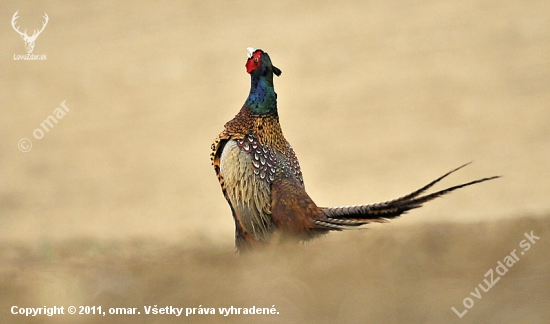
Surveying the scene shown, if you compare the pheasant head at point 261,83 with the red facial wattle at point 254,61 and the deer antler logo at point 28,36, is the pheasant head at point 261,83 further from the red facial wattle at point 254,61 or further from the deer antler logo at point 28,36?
the deer antler logo at point 28,36

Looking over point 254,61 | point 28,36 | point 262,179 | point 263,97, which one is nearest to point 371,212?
point 262,179

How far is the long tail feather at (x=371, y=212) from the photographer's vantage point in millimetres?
5973

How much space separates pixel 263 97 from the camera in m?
6.80

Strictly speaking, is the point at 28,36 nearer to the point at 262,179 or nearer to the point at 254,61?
the point at 254,61

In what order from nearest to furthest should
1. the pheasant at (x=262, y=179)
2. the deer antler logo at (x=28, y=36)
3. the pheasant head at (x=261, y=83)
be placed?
the pheasant at (x=262, y=179), the pheasant head at (x=261, y=83), the deer antler logo at (x=28, y=36)

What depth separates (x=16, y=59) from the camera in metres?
28.6

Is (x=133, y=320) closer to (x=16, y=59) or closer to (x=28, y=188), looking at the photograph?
(x=28, y=188)

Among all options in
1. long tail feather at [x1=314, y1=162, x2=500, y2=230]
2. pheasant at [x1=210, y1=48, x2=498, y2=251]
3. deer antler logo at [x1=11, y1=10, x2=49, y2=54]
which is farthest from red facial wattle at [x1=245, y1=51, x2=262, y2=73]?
deer antler logo at [x1=11, y1=10, x2=49, y2=54]

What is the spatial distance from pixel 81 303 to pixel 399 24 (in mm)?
23763

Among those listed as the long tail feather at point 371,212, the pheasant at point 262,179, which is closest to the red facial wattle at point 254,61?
the pheasant at point 262,179

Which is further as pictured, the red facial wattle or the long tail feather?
the red facial wattle

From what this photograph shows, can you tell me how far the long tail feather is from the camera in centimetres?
597

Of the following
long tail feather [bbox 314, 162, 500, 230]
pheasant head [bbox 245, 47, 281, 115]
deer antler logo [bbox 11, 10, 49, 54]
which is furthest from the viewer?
deer antler logo [bbox 11, 10, 49, 54]

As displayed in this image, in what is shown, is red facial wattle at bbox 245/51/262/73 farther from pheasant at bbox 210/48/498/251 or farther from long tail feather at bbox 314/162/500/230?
long tail feather at bbox 314/162/500/230
